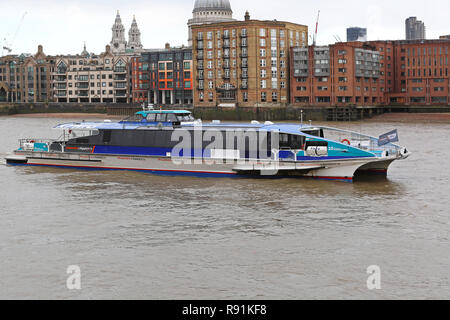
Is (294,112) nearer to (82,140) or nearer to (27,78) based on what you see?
(82,140)

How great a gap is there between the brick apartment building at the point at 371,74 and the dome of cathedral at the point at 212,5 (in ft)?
203

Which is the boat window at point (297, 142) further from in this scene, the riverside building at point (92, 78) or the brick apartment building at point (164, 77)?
the riverside building at point (92, 78)

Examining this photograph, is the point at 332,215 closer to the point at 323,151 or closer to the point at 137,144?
the point at 323,151

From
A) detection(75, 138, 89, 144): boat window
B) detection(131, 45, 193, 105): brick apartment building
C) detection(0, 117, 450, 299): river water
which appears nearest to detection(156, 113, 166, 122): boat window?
detection(75, 138, 89, 144): boat window

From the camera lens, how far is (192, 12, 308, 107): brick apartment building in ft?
336

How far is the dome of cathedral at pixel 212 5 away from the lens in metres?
159

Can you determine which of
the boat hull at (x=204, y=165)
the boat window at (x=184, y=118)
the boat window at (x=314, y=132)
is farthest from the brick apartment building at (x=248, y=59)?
the boat window at (x=314, y=132)

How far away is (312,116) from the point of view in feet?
323

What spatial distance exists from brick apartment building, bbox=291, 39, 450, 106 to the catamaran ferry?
2696 inches

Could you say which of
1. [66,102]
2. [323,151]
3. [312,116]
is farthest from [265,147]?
[66,102]

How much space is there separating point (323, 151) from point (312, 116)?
7227cm
